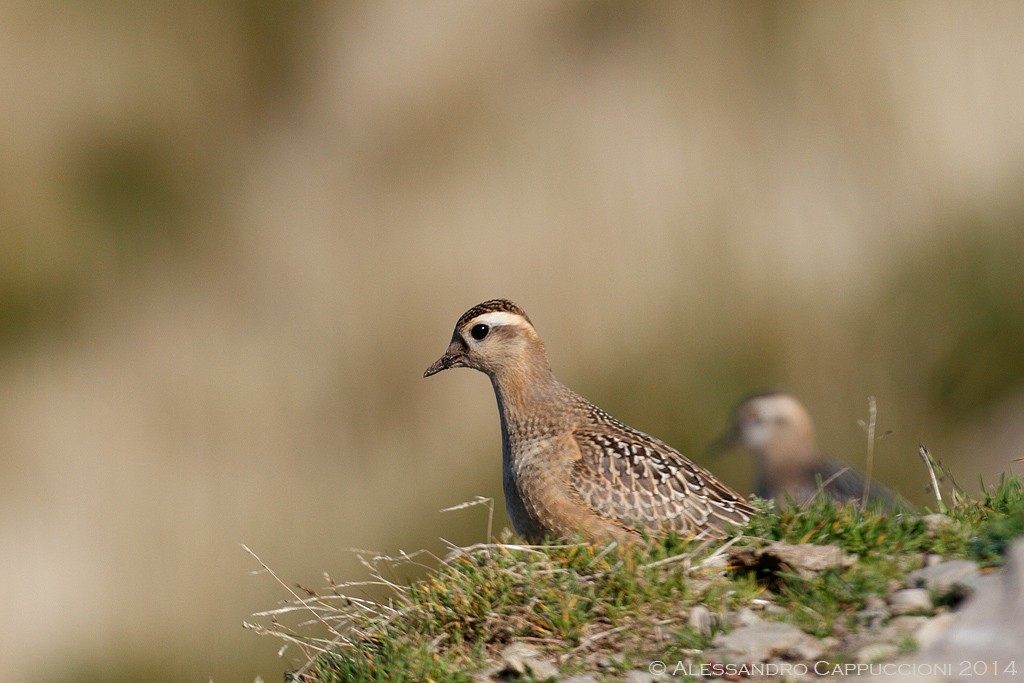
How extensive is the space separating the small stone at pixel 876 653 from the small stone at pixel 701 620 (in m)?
0.70

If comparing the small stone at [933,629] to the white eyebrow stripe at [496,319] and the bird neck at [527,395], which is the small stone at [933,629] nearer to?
the bird neck at [527,395]

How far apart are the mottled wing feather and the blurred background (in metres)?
7.56

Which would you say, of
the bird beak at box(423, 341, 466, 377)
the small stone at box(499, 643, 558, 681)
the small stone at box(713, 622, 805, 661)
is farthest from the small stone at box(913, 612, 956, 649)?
the bird beak at box(423, 341, 466, 377)

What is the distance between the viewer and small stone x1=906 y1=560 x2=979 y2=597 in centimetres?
541

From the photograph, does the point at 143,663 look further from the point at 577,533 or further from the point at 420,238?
the point at 577,533

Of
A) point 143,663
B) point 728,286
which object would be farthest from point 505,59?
point 143,663

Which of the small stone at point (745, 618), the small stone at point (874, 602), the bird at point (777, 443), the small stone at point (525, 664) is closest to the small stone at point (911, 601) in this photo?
the small stone at point (874, 602)

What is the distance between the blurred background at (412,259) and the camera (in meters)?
16.0

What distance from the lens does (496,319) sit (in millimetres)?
8508

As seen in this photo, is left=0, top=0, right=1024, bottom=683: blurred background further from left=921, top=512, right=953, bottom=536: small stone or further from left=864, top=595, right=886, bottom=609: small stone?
left=864, top=595, right=886, bottom=609: small stone

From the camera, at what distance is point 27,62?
1944 cm

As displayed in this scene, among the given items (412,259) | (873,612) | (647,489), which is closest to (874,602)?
→ (873,612)

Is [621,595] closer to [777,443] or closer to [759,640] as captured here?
[759,640]

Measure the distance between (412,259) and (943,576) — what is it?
12818 mm
